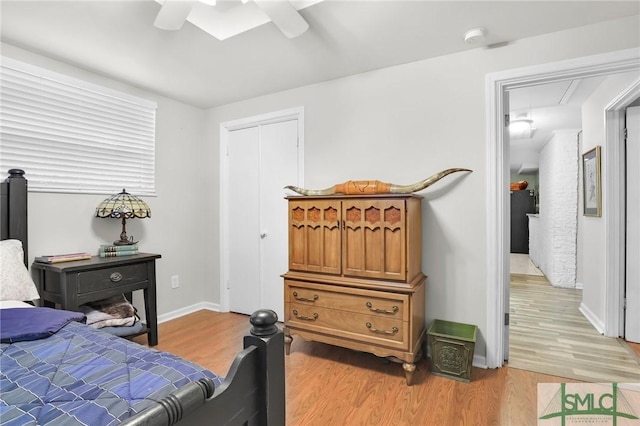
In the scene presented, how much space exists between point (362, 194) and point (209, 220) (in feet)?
7.14

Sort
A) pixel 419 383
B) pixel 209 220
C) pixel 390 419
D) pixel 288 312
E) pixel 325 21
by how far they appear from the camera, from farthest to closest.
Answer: pixel 209 220 < pixel 288 312 < pixel 419 383 < pixel 325 21 < pixel 390 419

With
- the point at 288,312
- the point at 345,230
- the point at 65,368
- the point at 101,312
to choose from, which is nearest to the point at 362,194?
the point at 345,230

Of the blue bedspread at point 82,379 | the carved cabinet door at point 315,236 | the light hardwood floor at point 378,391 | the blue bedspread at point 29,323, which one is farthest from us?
the carved cabinet door at point 315,236

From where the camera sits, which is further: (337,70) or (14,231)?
(337,70)

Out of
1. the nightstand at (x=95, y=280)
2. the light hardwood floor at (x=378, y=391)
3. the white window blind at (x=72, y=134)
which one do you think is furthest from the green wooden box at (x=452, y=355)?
the white window blind at (x=72, y=134)

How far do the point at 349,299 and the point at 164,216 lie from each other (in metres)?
2.22

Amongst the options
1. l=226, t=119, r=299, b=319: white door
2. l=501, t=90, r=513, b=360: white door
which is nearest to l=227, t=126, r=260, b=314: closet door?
l=226, t=119, r=299, b=319: white door

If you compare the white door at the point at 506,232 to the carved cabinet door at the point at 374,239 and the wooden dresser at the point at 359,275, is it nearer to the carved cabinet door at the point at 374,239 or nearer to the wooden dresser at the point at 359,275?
the wooden dresser at the point at 359,275

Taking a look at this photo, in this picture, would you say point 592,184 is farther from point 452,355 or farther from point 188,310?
point 188,310

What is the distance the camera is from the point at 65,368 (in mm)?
1162

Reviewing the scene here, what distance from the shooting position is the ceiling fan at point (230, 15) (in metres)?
1.74

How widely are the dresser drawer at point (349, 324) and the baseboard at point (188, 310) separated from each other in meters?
1.49

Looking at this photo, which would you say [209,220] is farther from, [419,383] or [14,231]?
[419,383]

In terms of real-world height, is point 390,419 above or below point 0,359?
below
